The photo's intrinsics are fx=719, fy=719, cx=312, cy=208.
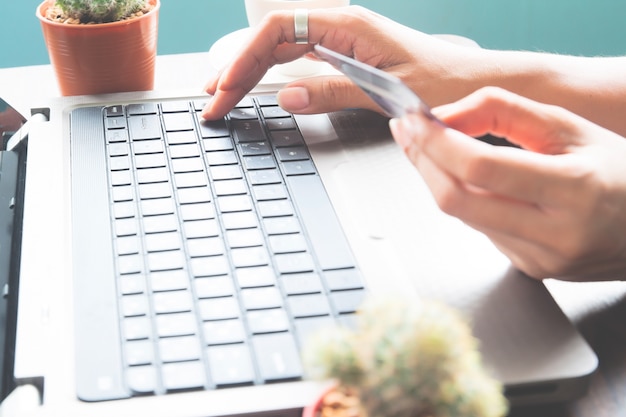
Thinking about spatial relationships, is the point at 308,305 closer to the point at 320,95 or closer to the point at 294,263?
the point at 294,263

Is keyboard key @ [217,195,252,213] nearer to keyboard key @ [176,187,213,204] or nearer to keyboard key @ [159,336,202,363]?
keyboard key @ [176,187,213,204]

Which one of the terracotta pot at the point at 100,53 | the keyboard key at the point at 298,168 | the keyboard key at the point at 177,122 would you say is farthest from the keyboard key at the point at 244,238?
the terracotta pot at the point at 100,53

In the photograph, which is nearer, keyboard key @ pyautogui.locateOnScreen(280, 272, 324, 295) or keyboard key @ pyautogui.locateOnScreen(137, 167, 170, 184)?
keyboard key @ pyautogui.locateOnScreen(280, 272, 324, 295)

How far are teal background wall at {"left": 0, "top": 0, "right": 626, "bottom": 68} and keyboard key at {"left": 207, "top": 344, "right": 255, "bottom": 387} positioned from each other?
134 cm

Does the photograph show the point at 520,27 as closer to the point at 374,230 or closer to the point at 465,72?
the point at 465,72

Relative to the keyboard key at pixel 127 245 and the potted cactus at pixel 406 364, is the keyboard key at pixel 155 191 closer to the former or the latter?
the keyboard key at pixel 127 245

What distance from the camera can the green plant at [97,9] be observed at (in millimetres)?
784

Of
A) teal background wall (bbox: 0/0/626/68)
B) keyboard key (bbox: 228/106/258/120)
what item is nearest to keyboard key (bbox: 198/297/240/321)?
keyboard key (bbox: 228/106/258/120)

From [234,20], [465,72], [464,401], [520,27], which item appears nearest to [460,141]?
[464,401]

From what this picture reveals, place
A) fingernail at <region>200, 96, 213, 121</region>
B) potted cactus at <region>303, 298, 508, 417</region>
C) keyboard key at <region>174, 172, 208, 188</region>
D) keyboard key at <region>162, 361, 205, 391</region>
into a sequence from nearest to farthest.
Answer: potted cactus at <region>303, 298, 508, 417</region> < keyboard key at <region>162, 361, 205, 391</region> < keyboard key at <region>174, 172, 208, 188</region> < fingernail at <region>200, 96, 213, 121</region>

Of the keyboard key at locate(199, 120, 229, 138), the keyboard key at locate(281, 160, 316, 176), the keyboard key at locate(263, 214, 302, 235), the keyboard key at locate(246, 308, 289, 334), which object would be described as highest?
the keyboard key at locate(246, 308, 289, 334)

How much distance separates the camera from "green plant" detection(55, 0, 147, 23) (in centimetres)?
78

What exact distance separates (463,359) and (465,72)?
55 cm

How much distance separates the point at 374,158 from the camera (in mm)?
708
